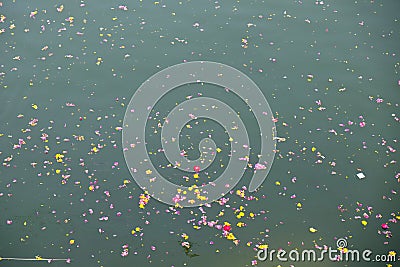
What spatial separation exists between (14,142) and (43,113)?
1.40 feet

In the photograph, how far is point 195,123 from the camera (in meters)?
4.96

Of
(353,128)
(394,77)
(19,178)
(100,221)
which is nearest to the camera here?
(100,221)

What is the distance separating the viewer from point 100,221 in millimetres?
4168

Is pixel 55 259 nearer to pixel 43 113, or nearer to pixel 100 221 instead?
pixel 100 221

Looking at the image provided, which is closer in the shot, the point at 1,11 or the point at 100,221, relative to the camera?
the point at 100,221

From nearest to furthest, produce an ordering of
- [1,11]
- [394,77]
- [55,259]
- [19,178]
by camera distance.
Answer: [55,259], [19,178], [394,77], [1,11]

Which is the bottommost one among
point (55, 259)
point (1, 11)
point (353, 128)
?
point (55, 259)

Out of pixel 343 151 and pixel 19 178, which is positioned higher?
pixel 343 151

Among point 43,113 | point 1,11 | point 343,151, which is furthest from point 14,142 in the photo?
point 343,151

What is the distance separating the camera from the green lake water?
161 inches

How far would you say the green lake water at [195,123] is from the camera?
4082 millimetres

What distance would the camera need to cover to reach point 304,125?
16.3 feet

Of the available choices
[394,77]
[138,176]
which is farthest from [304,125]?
[138,176]

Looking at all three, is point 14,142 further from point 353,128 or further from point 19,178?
point 353,128
